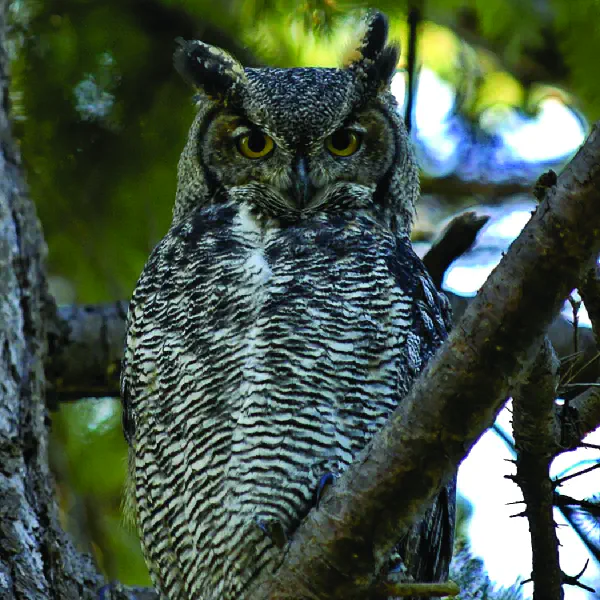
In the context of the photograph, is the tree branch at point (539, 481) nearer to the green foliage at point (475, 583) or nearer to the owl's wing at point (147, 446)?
the green foliage at point (475, 583)

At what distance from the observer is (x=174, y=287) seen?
2.69 meters

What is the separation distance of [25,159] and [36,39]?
1.46ft

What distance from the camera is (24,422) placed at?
284 cm

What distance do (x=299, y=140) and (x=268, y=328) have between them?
0.66m

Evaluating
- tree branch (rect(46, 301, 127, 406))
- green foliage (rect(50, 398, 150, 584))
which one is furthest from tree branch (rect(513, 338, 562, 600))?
green foliage (rect(50, 398, 150, 584))

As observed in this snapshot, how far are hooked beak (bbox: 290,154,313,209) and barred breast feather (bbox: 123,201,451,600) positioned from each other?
0.29 ft

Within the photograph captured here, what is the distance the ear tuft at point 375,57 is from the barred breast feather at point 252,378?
2.04 ft

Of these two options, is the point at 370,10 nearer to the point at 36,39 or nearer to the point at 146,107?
the point at 146,107

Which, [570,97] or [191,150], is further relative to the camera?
[570,97]

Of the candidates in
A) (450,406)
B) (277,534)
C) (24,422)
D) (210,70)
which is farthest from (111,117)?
(450,406)

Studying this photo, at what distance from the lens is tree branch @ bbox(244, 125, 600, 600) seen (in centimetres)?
165


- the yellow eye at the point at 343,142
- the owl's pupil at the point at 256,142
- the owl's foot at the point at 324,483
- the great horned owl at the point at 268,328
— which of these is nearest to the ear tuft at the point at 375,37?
the great horned owl at the point at 268,328

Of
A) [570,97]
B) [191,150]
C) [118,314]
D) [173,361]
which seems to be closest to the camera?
[173,361]

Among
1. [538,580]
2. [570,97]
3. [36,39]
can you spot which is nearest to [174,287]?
[538,580]
